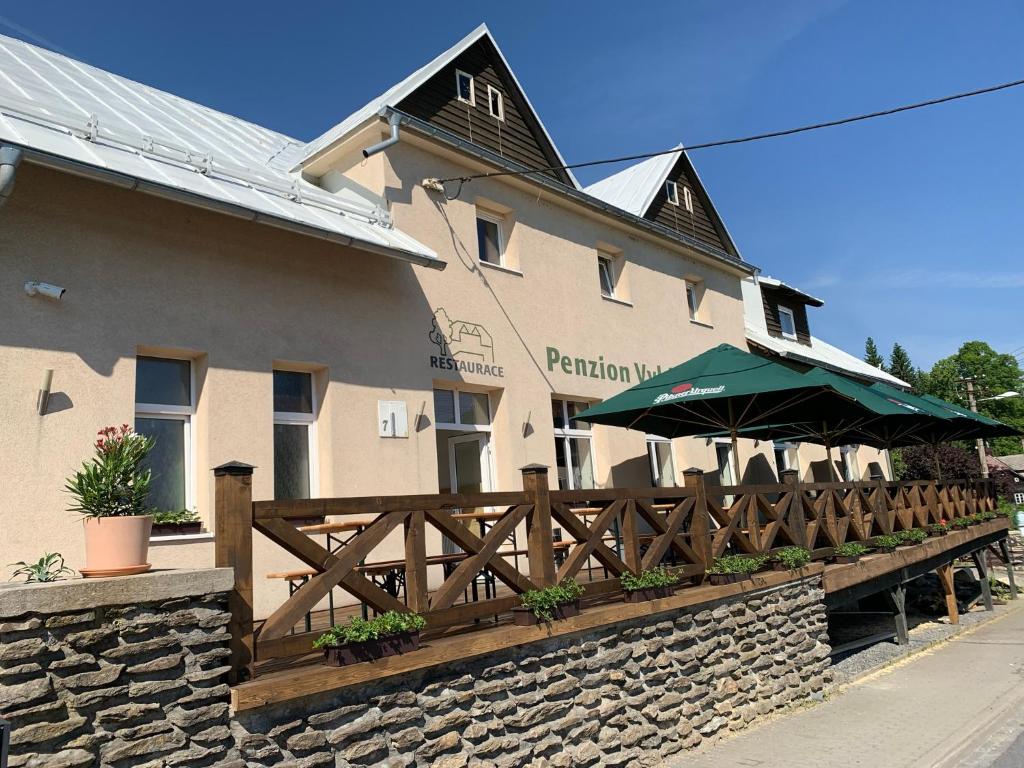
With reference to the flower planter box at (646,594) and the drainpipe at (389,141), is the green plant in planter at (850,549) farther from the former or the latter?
the drainpipe at (389,141)

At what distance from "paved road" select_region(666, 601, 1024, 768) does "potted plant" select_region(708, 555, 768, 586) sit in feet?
4.77

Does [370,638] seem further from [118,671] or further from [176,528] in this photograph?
[176,528]

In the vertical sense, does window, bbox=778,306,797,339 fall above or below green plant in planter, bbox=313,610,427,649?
above

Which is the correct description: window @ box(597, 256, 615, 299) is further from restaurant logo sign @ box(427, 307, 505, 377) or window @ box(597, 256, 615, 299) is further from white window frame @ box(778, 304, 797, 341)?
white window frame @ box(778, 304, 797, 341)

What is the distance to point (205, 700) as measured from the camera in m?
3.95

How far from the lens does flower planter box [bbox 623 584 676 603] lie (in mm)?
6754

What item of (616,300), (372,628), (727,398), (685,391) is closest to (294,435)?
(372,628)

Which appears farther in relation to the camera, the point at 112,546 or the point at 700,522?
the point at 700,522

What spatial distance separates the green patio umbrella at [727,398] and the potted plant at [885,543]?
74.6 inches

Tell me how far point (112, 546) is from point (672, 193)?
13523 millimetres

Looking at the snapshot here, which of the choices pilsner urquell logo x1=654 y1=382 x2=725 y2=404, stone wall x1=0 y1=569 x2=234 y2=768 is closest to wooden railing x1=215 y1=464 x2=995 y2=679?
stone wall x1=0 y1=569 x2=234 y2=768

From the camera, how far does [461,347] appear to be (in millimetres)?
9922

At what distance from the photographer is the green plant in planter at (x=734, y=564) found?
7836mm

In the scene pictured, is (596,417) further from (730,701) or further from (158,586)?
(158,586)
